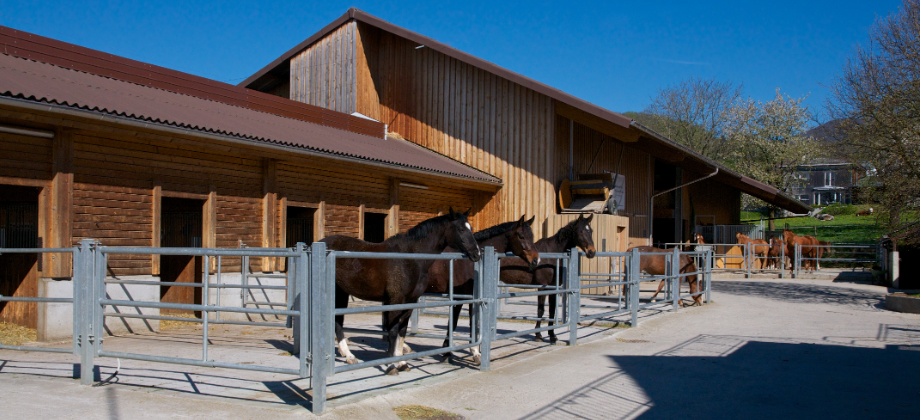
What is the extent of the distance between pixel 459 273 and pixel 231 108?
25.1ft

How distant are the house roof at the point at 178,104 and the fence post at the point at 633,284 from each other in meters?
5.08

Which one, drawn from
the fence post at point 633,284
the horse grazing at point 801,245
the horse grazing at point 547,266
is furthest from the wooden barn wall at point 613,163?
the horse grazing at point 547,266

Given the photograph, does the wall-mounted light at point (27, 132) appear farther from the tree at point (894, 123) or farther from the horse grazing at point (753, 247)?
the horse grazing at point (753, 247)

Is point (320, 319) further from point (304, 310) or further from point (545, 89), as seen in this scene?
point (545, 89)

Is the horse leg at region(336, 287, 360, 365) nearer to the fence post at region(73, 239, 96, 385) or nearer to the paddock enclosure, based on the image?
the paddock enclosure

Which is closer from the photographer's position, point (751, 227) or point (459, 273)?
point (459, 273)

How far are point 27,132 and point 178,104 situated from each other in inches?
140

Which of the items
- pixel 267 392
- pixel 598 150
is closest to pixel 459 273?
pixel 267 392

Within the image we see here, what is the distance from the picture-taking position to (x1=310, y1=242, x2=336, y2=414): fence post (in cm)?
565

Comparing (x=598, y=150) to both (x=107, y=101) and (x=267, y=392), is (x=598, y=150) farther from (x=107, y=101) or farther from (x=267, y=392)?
(x=267, y=392)

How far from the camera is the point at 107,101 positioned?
10516mm


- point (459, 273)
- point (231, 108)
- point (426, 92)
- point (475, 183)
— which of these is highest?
point (426, 92)

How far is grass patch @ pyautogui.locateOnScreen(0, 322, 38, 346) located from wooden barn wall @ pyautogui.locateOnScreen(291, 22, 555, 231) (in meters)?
11.4

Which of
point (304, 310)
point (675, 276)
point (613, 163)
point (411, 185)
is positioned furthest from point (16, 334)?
point (613, 163)
